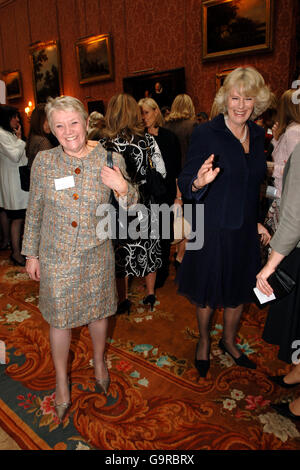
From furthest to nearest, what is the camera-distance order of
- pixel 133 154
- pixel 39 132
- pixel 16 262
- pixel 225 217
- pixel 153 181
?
1. pixel 16 262
2. pixel 39 132
3. pixel 153 181
4. pixel 133 154
5. pixel 225 217

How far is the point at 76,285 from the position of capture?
1766mm

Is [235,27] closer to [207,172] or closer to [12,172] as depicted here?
[12,172]

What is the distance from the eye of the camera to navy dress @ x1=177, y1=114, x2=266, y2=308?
Result: 189 centimetres

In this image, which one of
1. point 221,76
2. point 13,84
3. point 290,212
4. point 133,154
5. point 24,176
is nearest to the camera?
point 290,212

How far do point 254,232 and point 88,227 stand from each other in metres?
1.04

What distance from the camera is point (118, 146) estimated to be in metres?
2.51

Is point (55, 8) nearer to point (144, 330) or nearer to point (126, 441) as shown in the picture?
point (144, 330)

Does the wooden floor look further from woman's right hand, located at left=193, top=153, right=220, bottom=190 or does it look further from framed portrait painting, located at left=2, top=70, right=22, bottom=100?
framed portrait painting, located at left=2, top=70, right=22, bottom=100

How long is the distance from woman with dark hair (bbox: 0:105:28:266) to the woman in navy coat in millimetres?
2714

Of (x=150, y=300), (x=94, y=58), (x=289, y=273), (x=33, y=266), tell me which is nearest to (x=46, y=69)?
(x=94, y=58)

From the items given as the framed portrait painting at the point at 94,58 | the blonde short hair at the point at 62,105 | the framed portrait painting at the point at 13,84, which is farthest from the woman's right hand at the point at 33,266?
the framed portrait painting at the point at 13,84

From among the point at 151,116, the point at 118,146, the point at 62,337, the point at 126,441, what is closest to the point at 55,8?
the point at 151,116

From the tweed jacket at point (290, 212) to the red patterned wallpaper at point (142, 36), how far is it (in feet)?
13.9

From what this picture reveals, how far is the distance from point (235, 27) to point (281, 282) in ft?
16.6
